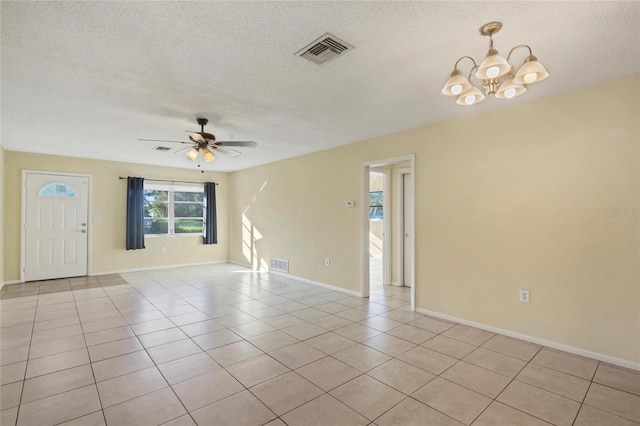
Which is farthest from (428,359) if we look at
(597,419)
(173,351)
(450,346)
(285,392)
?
(173,351)

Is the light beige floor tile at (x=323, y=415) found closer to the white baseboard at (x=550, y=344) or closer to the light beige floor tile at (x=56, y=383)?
the light beige floor tile at (x=56, y=383)

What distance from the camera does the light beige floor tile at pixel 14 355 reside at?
9.17 feet

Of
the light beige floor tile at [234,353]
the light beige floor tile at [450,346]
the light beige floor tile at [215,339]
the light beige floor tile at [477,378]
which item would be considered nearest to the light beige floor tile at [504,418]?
the light beige floor tile at [477,378]

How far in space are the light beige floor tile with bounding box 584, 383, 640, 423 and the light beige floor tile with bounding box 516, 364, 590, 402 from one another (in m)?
0.05

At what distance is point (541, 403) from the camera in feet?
7.27

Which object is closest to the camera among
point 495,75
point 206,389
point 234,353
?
point 495,75

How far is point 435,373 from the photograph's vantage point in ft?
8.59

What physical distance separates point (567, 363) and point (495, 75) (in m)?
2.64

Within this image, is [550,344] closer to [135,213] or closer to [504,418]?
[504,418]

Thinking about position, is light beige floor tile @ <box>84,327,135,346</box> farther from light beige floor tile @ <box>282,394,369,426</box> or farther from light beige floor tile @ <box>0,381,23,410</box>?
light beige floor tile @ <box>282,394,369,426</box>

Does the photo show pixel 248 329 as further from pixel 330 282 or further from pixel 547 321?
pixel 547 321

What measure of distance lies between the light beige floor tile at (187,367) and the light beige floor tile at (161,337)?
1.70 feet

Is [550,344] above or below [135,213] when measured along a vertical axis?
below

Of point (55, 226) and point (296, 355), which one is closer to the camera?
point (296, 355)
